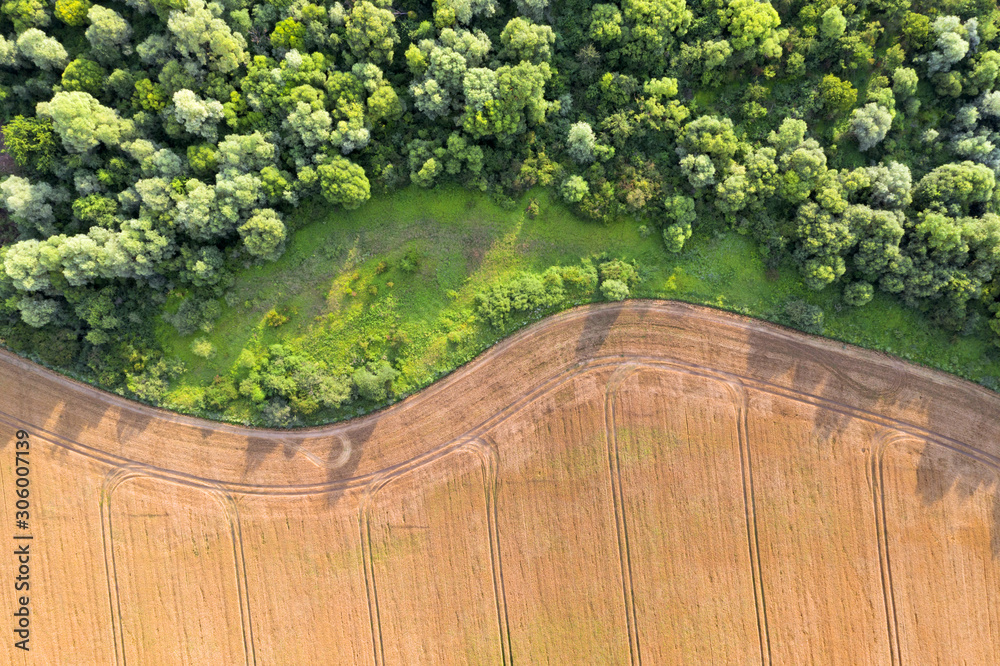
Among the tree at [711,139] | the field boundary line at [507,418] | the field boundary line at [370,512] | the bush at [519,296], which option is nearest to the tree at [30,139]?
the field boundary line at [507,418]

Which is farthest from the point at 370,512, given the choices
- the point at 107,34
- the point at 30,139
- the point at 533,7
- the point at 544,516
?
the point at 533,7

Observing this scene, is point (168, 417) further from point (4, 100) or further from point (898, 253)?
point (898, 253)

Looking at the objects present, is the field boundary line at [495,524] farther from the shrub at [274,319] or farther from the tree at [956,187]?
the tree at [956,187]

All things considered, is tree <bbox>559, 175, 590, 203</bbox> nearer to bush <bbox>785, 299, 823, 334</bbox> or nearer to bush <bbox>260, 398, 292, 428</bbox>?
bush <bbox>785, 299, 823, 334</bbox>

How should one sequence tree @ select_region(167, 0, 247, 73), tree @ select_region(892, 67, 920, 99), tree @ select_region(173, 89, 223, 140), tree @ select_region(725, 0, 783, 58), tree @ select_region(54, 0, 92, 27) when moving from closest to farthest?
tree @ select_region(167, 0, 247, 73) < tree @ select_region(173, 89, 223, 140) < tree @ select_region(54, 0, 92, 27) < tree @ select_region(725, 0, 783, 58) < tree @ select_region(892, 67, 920, 99)

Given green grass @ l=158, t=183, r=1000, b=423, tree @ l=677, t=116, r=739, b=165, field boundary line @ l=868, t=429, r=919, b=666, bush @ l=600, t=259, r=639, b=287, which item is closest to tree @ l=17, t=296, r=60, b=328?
green grass @ l=158, t=183, r=1000, b=423

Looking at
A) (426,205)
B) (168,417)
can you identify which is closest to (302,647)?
(168,417)
